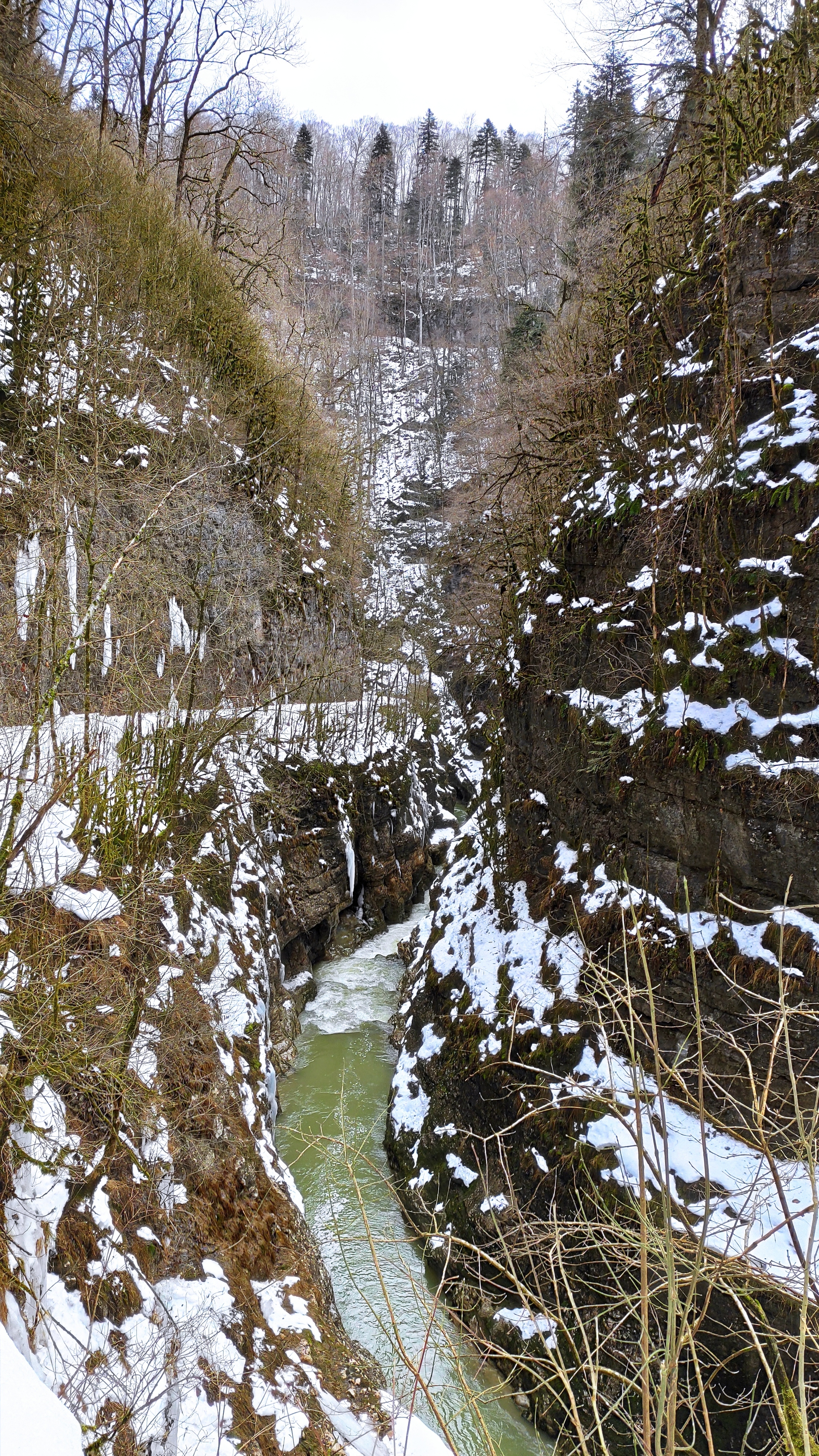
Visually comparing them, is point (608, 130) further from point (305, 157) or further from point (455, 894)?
point (305, 157)

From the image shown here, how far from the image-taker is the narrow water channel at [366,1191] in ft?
19.0

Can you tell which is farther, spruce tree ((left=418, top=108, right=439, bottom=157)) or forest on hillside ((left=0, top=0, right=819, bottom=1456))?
spruce tree ((left=418, top=108, right=439, bottom=157))

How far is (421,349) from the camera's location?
38906mm

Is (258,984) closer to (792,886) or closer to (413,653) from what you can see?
(792,886)

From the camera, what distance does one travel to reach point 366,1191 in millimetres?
8117

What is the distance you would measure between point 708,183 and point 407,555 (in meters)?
24.0

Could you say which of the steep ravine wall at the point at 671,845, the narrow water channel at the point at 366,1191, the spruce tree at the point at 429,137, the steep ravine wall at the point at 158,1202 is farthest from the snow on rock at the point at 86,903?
the spruce tree at the point at 429,137

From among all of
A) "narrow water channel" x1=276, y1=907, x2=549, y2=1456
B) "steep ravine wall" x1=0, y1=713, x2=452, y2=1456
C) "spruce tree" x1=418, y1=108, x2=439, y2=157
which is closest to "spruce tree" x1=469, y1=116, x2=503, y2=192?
"spruce tree" x1=418, y1=108, x2=439, y2=157

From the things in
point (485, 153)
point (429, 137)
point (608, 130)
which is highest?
point (429, 137)

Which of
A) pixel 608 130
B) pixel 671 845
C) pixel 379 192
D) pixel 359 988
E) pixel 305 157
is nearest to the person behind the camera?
pixel 671 845

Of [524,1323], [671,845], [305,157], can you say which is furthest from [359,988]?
[305,157]

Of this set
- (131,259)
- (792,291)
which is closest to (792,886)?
(792,291)

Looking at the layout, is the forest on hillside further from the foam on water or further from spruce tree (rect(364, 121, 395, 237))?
spruce tree (rect(364, 121, 395, 237))

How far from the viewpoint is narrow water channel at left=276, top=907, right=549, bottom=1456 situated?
579 cm
